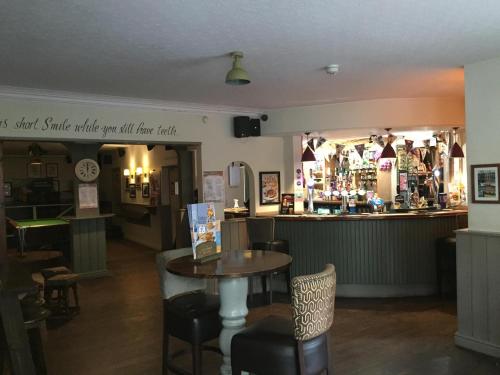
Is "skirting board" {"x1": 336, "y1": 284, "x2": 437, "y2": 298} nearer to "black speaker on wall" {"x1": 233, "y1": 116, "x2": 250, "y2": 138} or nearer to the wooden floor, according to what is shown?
the wooden floor

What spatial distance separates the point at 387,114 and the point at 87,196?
5171mm

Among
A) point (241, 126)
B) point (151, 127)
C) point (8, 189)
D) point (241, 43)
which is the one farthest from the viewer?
point (8, 189)

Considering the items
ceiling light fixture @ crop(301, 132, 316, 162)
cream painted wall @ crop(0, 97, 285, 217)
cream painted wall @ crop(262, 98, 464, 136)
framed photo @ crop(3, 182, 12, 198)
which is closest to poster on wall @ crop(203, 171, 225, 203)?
cream painted wall @ crop(0, 97, 285, 217)

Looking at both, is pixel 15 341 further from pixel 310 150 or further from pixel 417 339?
pixel 310 150

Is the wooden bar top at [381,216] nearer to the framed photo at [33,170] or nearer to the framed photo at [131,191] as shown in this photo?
the framed photo at [131,191]

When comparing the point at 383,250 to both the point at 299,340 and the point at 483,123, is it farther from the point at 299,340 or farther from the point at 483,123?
the point at 299,340

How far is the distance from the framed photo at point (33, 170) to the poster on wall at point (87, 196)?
6470 millimetres

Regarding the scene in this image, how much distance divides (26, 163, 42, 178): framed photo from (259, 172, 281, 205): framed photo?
915 centimetres

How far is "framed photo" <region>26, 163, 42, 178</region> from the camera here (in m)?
12.7

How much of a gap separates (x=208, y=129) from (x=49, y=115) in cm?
207

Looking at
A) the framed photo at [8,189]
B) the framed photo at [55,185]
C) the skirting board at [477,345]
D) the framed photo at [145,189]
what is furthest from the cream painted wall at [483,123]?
the framed photo at [8,189]

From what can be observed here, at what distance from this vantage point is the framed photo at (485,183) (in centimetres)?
376

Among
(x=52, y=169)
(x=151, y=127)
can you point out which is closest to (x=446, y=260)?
(x=151, y=127)

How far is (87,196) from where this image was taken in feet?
24.2
